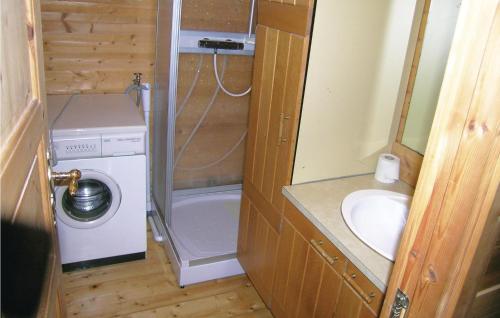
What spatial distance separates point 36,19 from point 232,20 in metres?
1.98

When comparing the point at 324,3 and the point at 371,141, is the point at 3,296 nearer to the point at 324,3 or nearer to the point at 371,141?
the point at 324,3

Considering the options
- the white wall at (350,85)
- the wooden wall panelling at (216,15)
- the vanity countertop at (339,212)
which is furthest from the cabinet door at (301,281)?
the wooden wall panelling at (216,15)

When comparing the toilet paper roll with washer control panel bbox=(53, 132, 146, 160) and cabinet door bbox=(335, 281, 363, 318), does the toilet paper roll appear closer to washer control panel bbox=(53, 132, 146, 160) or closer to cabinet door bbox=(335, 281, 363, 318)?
cabinet door bbox=(335, 281, 363, 318)

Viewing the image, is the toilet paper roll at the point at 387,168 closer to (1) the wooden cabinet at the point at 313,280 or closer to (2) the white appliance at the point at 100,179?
(1) the wooden cabinet at the point at 313,280

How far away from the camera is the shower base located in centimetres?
248

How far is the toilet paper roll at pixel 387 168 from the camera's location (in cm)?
191

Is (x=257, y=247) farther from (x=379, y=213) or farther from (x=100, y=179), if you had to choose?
(x=100, y=179)

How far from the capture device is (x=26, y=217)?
801mm

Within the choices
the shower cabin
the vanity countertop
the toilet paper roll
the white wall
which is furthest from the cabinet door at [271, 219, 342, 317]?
the shower cabin

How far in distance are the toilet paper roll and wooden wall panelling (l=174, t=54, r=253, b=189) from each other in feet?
4.70

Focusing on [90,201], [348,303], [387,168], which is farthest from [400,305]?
[90,201]

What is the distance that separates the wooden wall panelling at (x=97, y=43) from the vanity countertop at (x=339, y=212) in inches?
60.3

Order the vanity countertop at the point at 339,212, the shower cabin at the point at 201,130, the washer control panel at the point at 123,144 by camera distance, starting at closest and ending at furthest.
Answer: the vanity countertop at the point at 339,212 < the washer control panel at the point at 123,144 < the shower cabin at the point at 201,130

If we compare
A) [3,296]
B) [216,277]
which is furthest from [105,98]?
[3,296]
